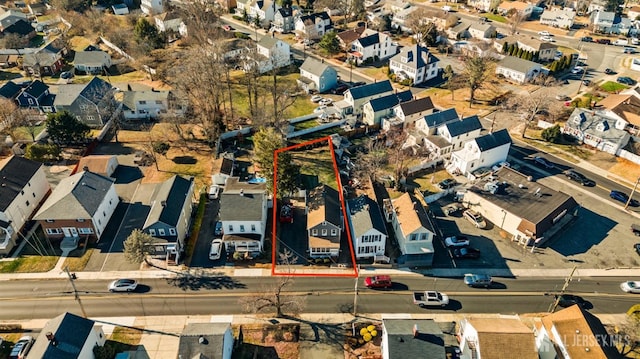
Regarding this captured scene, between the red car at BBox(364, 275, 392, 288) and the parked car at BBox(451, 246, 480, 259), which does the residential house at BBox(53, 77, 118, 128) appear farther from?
the parked car at BBox(451, 246, 480, 259)

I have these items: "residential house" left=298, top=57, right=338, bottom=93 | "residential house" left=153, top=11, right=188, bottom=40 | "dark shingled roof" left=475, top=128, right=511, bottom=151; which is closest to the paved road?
"dark shingled roof" left=475, top=128, right=511, bottom=151

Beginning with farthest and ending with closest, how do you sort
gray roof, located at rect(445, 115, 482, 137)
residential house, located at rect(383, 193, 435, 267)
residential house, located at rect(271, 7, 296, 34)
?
residential house, located at rect(271, 7, 296, 34) → gray roof, located at rect(445, 115, 482, 137) → residential house, located at rect(383, 193, 435, 267)

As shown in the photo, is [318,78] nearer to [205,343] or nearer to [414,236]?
[414,236]

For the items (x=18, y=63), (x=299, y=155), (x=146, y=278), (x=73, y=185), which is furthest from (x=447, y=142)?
(x=18, y=63)

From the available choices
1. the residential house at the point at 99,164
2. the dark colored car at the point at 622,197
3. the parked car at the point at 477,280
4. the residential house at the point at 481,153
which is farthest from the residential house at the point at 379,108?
the residential house at the point at 99,164

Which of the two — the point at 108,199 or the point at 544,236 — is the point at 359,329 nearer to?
the point at 544,236
